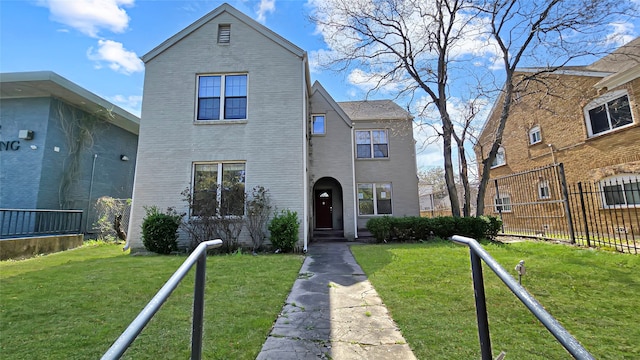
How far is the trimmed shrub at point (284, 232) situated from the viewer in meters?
8.58

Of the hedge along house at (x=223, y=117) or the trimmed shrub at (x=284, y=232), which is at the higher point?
the hedge along house at (x=223, y=117)

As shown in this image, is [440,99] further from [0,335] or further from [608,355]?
[0,335]

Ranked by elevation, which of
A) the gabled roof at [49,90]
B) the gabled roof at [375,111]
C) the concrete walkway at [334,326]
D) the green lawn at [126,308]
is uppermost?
the gabled roof at [375,111]

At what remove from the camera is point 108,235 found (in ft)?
37.6

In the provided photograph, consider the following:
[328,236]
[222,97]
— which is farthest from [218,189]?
[328,236]

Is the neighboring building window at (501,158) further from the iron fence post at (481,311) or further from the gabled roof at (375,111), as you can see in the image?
the iron fence post at (481,311)

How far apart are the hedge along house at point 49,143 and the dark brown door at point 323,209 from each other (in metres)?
9.92

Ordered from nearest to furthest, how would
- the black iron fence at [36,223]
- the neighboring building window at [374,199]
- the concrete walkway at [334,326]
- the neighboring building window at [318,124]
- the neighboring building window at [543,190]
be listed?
the concrete walkway at [334,326], the black iron fence at [36,223], the neighboring building window at [543,190], the neighboring building window at [318,124], the neighboring building window at [374,199]

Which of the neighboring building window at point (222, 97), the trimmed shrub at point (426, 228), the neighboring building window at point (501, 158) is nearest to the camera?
the neighboring building window at point (222, 97)

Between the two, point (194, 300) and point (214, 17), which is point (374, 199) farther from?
point (194, 300)

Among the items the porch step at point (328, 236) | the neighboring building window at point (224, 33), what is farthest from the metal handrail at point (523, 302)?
the neighboring building window at point (224, 33)

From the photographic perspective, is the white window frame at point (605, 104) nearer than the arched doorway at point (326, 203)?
Yes

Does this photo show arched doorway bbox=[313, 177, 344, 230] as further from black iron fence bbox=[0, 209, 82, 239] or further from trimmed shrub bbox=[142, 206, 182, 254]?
black iron fence bbox=[0, 209, 82, 239]

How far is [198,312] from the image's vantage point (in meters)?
1.99
